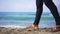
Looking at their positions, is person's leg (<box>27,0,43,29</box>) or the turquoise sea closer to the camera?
person's leg (<box>27,0,43,29</box>)

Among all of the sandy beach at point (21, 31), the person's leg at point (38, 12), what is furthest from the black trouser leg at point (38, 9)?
the sandy beach at point (21, 31)

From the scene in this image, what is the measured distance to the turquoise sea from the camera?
1718mm

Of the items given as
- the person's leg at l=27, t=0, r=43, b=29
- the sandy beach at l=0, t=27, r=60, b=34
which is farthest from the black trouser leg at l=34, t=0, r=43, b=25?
the sandy beach at l=0, t=27, r=60, b=34

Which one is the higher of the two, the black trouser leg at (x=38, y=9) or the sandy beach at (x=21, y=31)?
the black trouser leg at (x=38, y=9)

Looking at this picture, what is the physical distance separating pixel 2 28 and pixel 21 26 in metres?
0.23

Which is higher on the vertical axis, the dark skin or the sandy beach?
the dark skin

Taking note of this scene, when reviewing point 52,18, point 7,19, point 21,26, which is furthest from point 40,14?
point 7,19

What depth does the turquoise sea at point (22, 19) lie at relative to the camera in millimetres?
1718

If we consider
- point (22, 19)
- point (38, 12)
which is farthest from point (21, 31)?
point (38, 12)

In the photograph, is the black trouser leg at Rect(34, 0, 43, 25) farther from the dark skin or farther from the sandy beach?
the sandy beach

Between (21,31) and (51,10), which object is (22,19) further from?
(51,10)

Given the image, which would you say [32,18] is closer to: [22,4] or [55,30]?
[22,4]

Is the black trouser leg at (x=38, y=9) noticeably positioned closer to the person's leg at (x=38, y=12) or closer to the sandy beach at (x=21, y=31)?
the person's leg at (x=38, y=12)

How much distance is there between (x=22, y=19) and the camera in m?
1.75
